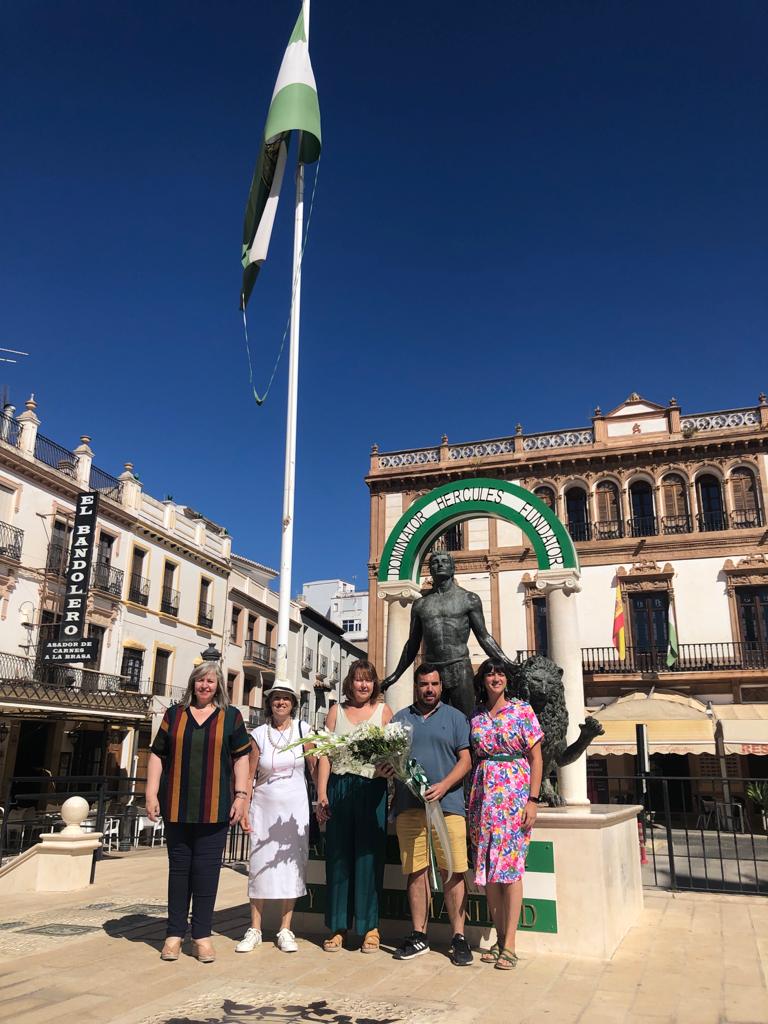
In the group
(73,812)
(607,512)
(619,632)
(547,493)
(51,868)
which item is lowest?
(51,868)

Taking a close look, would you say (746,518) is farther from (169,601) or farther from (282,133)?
(282,133)

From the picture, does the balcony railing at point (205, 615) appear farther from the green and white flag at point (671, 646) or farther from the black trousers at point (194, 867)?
the black trousers at point (194, 867)

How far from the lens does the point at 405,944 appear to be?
4.45 meters

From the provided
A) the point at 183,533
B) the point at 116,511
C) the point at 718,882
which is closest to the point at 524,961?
the point at 718,882

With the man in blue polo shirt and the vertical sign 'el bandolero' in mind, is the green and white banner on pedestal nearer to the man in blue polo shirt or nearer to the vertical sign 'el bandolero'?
the man in blue polo shirt

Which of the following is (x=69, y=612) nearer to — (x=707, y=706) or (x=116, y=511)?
(x=116, y=511)

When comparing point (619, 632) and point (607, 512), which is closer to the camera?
point (619, 632)

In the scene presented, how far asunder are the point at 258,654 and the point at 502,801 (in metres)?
32.1

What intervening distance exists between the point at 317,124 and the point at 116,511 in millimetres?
19300

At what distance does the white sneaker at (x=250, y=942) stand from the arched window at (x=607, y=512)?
23.8 m

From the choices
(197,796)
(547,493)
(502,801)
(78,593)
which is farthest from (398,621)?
(547,493)

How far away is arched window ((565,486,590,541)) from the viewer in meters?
27.3

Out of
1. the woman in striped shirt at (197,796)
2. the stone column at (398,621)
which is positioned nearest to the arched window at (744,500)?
the stone column at (398,621)

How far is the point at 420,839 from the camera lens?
4.52 meters
